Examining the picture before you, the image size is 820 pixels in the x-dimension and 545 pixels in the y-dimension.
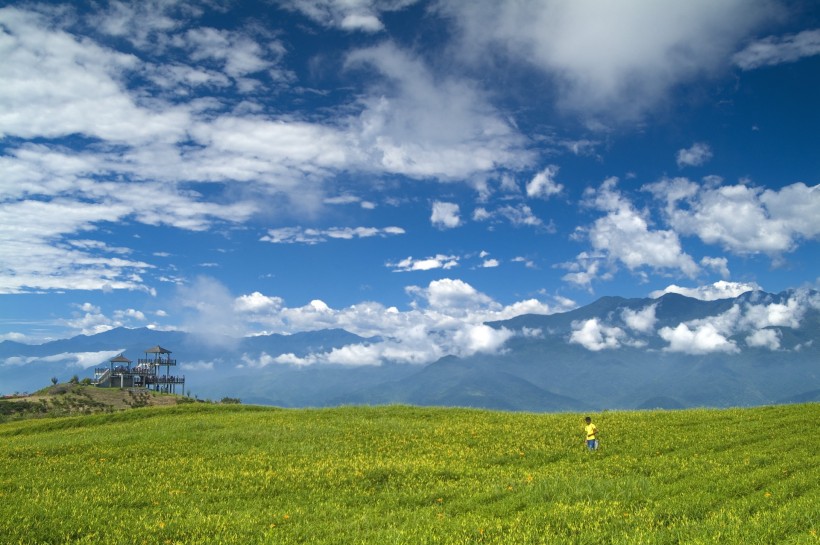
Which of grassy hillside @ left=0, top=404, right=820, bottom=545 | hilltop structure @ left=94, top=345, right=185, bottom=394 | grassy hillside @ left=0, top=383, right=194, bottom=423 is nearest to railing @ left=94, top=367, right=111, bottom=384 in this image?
hilltop structure @ left=94, top=345, right=185, bottom=394

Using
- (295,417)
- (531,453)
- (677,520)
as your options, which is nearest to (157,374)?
(295,417)

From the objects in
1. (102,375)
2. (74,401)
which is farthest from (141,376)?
(74,401)

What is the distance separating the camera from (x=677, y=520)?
16.0 metres

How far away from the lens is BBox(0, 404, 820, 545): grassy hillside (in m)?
15.8

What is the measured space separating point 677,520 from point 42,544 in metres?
18.2

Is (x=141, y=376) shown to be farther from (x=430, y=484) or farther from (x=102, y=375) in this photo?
(x=430, y=484)

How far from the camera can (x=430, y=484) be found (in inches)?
875

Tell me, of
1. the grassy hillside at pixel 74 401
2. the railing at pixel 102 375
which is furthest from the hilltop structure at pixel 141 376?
the grassy hillside at pixel 74 401

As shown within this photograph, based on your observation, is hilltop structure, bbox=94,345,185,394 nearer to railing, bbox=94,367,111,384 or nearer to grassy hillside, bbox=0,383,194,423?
railing, bbox=94,367,111,384

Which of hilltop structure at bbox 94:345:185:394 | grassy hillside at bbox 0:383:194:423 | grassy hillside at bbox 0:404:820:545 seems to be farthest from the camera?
hilltop structure at bbox 94:345:185:394

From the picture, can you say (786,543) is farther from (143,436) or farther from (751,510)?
(143,436)

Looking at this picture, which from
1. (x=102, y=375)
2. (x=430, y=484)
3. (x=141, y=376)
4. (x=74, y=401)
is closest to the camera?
(x=430, y=484)

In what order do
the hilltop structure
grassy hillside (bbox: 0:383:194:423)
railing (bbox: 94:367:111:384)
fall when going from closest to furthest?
grassy hillside (bbox: 0:383:194:423) < railing (bbox: 94:367:111:384) < the hilltop structure

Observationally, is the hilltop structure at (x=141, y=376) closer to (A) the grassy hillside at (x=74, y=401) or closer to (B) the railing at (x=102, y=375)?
(B) the railing at (x=102, y=375)
